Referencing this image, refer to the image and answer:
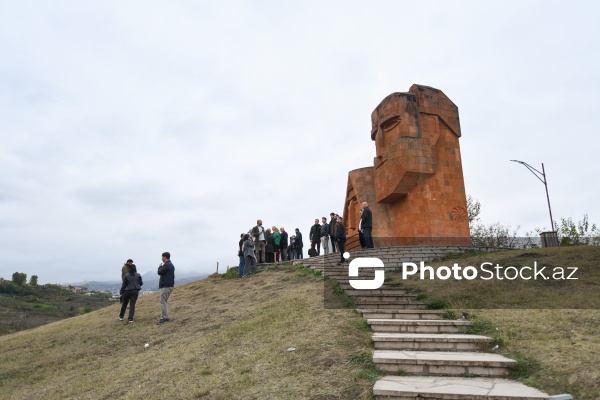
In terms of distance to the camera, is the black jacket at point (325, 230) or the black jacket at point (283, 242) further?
the black jacket at point (283, 242)

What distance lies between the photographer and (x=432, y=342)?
20.1 ft

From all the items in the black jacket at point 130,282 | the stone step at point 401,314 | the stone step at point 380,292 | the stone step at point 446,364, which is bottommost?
the stone step at point 446,364

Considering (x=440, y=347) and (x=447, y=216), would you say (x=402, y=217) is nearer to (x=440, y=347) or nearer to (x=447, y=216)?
(x=447, y=216)

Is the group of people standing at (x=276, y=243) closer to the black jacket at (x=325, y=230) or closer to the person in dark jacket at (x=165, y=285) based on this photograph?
the black jacket at (x=325, y=230)

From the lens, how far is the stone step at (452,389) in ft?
13.9

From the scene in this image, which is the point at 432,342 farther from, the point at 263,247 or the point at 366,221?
the point at 263,247

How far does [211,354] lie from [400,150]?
11918 mm

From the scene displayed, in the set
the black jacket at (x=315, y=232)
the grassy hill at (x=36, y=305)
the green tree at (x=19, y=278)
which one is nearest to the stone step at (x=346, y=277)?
the black jacket at (x=315, y=232)

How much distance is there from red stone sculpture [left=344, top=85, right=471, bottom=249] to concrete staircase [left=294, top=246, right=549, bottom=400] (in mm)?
7687

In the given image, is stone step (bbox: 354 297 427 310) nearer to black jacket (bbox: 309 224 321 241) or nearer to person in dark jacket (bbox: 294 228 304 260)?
black jacket (bbox: 309 224 321 241)

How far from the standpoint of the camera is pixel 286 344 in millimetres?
6715

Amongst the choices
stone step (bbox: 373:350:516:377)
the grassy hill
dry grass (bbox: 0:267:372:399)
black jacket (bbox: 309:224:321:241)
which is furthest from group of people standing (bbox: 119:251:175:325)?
the grassy hill

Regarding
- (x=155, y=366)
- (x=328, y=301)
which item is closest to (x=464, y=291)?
(x=328, y=301)

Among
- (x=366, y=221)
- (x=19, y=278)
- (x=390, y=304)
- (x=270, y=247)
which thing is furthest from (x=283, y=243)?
(x=19, y=278)
